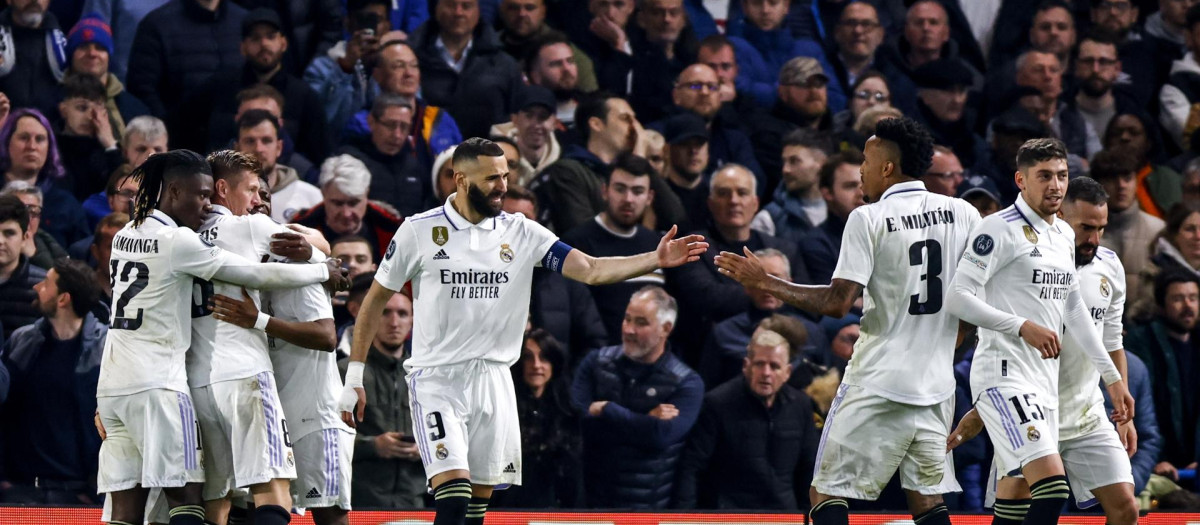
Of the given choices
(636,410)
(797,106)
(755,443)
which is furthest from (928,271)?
(797,106)

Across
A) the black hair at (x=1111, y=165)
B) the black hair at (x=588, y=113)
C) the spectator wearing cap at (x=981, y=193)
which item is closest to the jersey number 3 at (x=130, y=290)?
the black hair at (x=588, y=113)

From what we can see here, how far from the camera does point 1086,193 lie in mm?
7832

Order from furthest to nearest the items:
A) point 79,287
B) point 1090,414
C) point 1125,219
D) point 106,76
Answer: point 1125,219 → point 106,76 → point 79,287 → point 1090,414

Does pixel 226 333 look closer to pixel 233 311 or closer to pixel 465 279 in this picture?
pixel 233 311

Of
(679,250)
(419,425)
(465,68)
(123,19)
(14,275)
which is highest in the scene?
(123,19)

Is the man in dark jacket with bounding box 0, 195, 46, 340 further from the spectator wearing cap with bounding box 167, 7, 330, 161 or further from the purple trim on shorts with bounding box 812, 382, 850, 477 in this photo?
the purple trim on shorts with bounding box 812, 382, 850, 477

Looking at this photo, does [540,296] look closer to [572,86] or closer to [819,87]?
[572,86]

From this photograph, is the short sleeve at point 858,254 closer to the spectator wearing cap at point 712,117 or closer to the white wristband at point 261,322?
the white wristband at point 261,322

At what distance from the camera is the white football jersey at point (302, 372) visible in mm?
7375

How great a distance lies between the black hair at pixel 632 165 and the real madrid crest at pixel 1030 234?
410 cm

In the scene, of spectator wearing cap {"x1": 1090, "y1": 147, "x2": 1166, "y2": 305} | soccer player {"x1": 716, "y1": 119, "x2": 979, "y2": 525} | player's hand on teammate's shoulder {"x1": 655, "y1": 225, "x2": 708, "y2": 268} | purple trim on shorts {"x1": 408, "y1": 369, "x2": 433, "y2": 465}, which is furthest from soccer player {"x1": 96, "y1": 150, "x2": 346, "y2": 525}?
spectator wearing cap {"x1": 1090, "y1": 147, "x2": 1166, "y2": 305}

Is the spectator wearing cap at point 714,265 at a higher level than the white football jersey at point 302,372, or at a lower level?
higher

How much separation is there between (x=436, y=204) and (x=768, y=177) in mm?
2673

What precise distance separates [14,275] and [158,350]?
3936 millimetres
